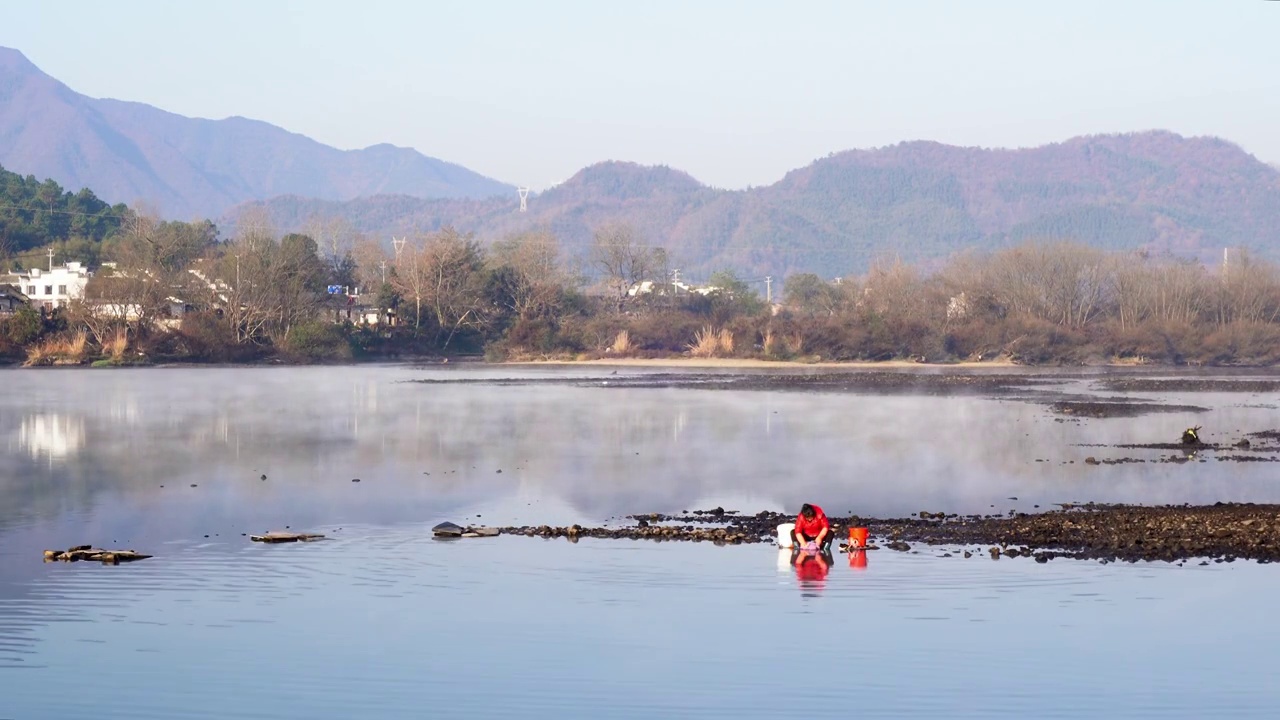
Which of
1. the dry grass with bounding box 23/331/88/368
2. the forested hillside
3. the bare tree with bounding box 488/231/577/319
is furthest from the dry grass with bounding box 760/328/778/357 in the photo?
the forested hillside

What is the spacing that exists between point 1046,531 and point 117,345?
6131cm

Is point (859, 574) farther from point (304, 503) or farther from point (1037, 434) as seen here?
point (1037, 434)

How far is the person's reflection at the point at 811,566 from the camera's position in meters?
14.2

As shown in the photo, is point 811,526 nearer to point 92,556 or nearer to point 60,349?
point 92,556

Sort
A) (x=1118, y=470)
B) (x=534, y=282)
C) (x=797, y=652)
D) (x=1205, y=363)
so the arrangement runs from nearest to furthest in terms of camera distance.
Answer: (x=797, y=652), (x=1118, y=470), (x=1205, y=363), (x=534, y=282)

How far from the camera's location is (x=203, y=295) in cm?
7500

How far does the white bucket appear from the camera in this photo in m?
15.7

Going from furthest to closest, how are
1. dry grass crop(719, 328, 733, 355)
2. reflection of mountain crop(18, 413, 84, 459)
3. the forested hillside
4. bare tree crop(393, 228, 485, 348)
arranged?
the forested hillside, bare tree crop(393, 228, 485, 348), dry grass crop(719, 328, 733, 355), reflection of mountain crop(18, 413, 84, 459)

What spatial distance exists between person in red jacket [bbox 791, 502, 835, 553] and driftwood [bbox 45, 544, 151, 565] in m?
6.92

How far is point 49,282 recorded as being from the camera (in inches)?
3371

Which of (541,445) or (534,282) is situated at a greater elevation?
(534,282)

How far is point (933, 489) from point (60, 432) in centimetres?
1971

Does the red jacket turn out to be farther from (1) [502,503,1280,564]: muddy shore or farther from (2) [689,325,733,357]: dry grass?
(2) [689,325,733,357]: dry grass

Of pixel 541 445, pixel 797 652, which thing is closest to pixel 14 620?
pixel 797 652
